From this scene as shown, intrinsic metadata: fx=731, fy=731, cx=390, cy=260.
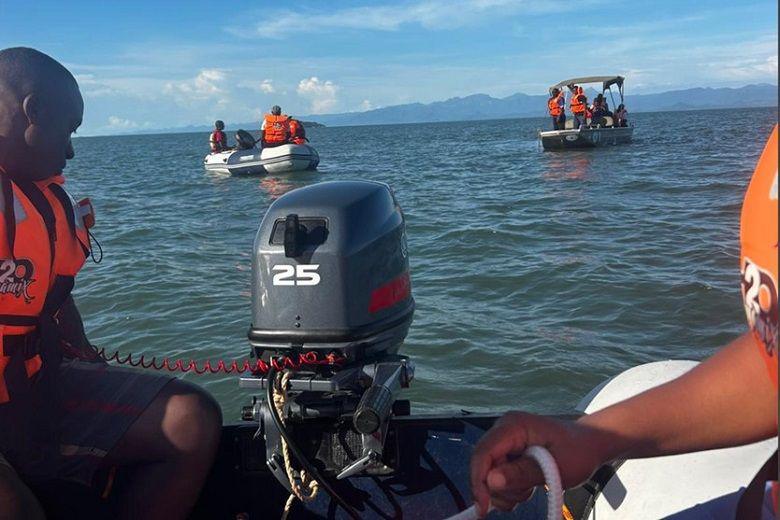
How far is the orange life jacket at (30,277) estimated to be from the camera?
1.87 metres

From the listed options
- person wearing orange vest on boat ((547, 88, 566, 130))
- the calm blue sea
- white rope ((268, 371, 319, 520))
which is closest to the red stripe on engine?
white rope ((268, 371, 319, 520))

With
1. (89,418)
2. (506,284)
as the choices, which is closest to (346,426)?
(89,418)

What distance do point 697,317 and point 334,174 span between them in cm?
1964

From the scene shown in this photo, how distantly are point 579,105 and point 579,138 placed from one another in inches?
95.3

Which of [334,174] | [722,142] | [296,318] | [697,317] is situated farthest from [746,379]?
[722,142]

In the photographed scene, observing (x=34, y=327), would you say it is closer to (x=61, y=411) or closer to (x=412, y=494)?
(x=61, y=411)

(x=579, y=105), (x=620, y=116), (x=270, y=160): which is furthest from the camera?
(x=620, y=116)

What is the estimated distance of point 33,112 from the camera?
6.47 feet

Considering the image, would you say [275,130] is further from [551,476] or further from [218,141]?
[551,476]

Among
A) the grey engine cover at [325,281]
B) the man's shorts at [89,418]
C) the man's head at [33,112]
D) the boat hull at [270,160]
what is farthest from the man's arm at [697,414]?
the boat hull at [270,160]

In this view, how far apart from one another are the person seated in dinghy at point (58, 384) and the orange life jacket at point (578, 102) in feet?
95.1

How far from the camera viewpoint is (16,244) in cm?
188

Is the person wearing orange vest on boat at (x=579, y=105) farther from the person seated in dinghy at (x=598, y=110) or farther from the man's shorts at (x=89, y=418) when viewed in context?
the man's shorts at (x=89, y=418)

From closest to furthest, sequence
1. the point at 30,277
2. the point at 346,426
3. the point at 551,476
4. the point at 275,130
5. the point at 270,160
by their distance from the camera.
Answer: the point at 551,476, the point at 30,277, the point at 346,426, the point at 270,160, the point at 275,130
